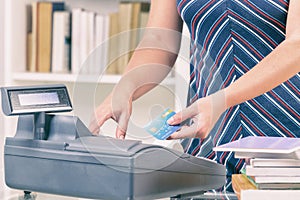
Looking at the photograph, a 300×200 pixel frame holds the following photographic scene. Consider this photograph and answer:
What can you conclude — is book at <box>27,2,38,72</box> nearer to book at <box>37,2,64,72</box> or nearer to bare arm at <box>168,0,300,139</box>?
book at <box>37,2,64,72</box>

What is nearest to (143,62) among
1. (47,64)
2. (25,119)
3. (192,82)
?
(192,82)

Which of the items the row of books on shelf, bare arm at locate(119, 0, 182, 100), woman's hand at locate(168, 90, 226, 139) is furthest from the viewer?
the row of books on shelf

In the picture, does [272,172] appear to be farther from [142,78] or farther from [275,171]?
[142,78]

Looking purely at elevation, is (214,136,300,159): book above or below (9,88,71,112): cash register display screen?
below

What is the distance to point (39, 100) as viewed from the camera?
107 centimetres

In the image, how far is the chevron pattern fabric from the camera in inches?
59.2

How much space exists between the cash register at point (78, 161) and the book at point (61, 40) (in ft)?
6.52

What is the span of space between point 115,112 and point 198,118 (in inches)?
6.8

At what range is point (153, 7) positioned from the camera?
1651mm

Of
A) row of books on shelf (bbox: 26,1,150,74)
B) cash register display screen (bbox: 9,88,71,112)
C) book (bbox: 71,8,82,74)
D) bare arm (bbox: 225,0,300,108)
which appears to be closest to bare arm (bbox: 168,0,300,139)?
bare arm (bbox: 225,0,300,108)

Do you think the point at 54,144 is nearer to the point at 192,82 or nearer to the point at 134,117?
the point at 134,117

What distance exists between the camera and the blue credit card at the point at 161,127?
1062mm

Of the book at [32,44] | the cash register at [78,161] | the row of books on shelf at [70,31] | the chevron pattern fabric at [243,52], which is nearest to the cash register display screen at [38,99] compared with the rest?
the cash register at [78,161]

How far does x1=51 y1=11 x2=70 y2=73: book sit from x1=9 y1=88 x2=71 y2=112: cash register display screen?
2001 mm
